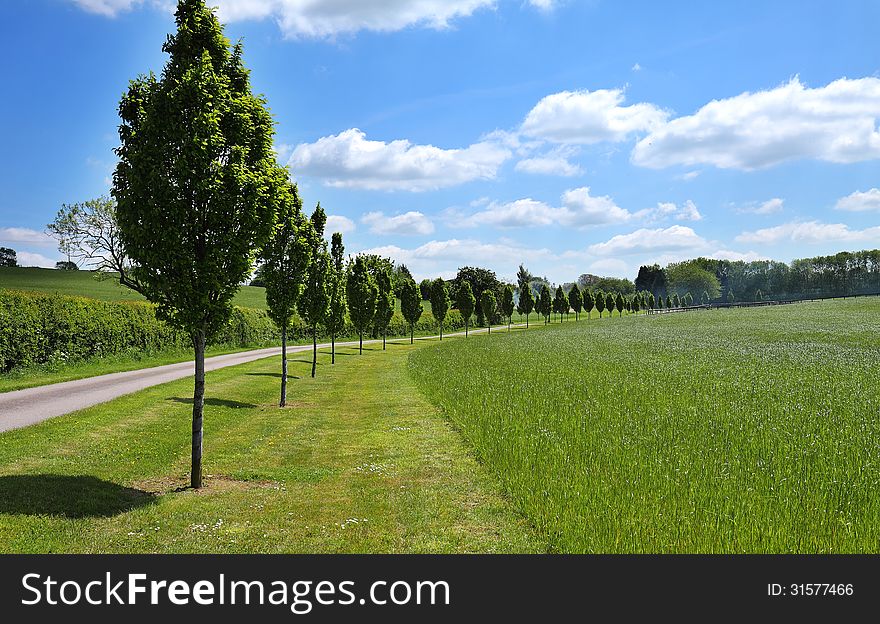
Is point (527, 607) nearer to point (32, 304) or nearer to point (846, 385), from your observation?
point (846, 385)

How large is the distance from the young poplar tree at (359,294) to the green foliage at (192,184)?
3302cm

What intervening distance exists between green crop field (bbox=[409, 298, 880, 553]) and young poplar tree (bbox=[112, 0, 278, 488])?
6.41 meters

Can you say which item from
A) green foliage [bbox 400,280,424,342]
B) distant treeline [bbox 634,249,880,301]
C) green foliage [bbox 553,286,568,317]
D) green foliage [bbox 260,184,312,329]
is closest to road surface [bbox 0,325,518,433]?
green foliage [bbox 260,184,312,329]

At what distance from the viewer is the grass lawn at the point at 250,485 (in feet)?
25.8

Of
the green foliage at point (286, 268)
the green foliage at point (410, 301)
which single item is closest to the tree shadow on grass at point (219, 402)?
the green foliage at point (286, 268)

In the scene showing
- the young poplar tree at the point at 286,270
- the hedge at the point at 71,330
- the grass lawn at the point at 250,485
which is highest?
the young poplar tree at the point at 286,270

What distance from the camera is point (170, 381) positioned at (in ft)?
78.1

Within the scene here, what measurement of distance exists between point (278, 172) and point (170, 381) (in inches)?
626

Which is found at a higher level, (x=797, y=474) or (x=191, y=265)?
(x=191, y=265)

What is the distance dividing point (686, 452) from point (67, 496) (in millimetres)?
11262

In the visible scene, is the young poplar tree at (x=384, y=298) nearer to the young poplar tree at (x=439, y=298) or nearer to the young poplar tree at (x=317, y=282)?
the young poplar tree at (x=439, y=298)

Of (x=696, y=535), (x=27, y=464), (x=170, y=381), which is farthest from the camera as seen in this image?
(x=170, y=381)

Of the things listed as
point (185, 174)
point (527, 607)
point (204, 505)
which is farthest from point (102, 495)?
point (527, 607)

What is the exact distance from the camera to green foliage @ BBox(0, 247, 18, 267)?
3275 inches
